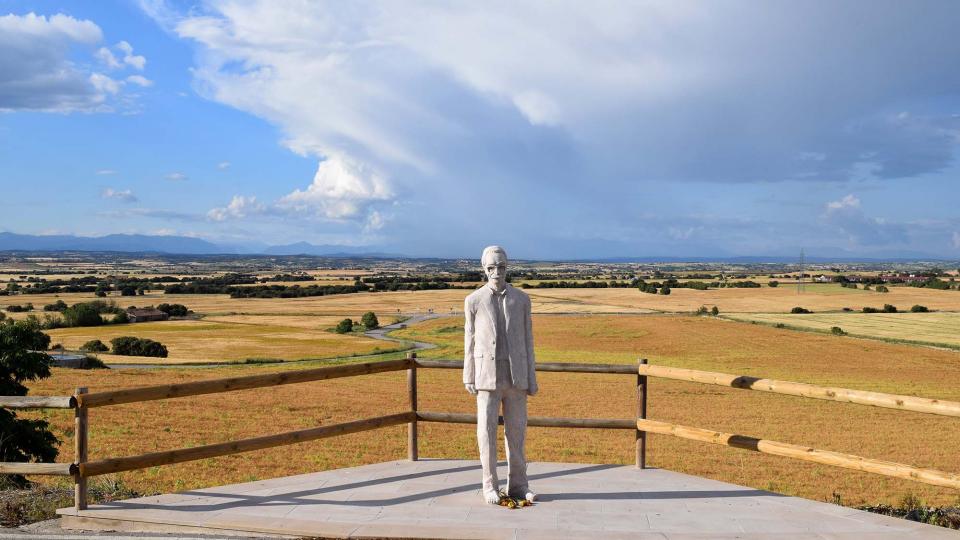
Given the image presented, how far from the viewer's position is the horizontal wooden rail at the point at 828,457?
6.66 meters

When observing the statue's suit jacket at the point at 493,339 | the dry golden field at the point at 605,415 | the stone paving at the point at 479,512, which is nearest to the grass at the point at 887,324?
the dry golden field at the point at 605,415

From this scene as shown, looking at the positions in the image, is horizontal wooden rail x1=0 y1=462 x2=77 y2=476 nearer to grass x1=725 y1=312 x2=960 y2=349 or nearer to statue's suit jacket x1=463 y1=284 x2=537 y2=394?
statue's suit jacket x1=463 y1=284 x2=537 y2=394

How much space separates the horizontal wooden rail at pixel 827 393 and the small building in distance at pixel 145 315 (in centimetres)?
9974

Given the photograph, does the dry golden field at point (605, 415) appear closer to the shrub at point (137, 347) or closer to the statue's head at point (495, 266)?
the statue's head at point (495, 266)

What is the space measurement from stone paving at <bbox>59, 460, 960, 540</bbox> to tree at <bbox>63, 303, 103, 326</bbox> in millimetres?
92909

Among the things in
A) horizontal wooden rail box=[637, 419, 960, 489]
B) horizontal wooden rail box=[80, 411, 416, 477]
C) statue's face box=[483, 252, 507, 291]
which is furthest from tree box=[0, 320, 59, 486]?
horizontal wooden rail box=[637, 419, 960, 489]

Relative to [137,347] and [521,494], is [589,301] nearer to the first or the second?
[137,347]

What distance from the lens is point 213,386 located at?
7.68m

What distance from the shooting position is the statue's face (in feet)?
24.2

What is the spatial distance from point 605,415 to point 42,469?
77.1 ft

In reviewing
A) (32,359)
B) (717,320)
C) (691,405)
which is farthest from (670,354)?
(32,359)

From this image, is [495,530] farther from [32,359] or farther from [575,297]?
[575,297]

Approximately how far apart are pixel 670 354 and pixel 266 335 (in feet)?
140

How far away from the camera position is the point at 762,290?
130375mm
